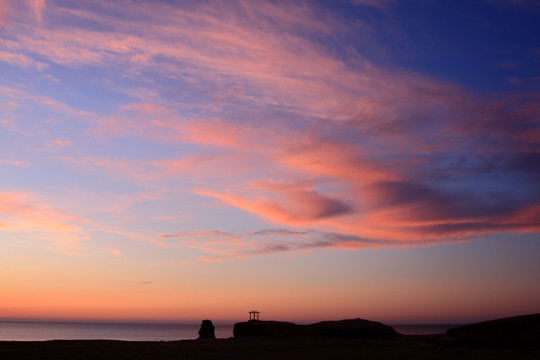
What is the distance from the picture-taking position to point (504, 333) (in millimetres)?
33562

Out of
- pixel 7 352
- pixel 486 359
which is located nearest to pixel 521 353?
pixel 486 359

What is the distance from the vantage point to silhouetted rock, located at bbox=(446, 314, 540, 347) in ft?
105

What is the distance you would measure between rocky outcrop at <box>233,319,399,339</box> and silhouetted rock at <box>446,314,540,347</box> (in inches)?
466

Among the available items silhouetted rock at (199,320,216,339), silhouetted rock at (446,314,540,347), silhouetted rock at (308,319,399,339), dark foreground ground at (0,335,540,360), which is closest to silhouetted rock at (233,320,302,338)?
silhouetted rock at (308,319,399,339)

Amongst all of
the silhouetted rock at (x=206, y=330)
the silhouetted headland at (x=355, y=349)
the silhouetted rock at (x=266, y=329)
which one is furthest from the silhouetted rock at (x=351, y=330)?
the silhouetted rock at (x=206, y=330)

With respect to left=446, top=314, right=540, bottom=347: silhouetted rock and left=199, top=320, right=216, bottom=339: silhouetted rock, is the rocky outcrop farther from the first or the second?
left=446, top=314, right=540, bottom=347: silhouetted rock

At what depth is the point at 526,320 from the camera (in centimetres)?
→ 3347

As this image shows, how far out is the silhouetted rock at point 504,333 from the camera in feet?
105

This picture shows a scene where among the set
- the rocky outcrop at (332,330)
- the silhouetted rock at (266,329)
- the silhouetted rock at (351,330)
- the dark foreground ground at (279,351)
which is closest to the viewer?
the dark foreground ground at (279,351)

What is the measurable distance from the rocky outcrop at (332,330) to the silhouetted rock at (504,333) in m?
11.8

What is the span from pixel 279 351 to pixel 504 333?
15.4 meters

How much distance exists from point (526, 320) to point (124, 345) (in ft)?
98.7

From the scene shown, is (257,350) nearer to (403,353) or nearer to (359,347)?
(359,347)

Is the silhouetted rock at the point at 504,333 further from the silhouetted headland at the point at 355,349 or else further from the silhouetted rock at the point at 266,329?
the silhouetted rock at the point at 266,329
